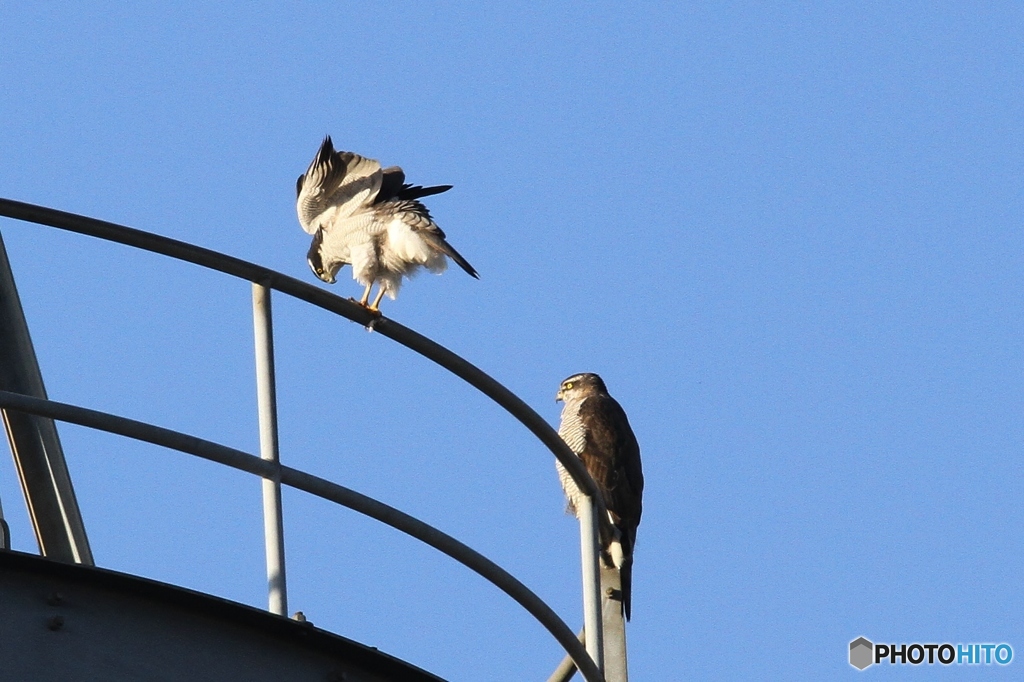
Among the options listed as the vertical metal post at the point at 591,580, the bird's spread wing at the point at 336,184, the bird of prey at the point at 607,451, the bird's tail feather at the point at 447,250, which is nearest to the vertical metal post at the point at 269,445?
the vertical metal post at the point at 591,580

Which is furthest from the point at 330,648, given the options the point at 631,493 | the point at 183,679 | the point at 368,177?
the point at 631,493

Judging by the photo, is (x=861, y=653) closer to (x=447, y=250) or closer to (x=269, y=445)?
(x=447, y=250)

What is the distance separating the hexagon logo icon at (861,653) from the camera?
34.6 ft

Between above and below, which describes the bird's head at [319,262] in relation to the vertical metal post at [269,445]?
above

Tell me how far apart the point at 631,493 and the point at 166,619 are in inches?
268

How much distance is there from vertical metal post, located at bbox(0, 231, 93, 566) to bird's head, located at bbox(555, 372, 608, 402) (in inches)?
236

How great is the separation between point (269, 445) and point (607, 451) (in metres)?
6.59

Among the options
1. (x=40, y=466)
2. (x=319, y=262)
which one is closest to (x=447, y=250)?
(x=319, y=262)

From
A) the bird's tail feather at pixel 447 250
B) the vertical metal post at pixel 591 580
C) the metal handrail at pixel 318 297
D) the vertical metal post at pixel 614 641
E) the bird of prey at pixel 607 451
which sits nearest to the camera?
the metal handrail at pixel 318 297

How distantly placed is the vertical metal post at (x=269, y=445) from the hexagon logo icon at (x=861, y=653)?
736cm

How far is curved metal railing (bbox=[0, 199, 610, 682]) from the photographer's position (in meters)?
3.57

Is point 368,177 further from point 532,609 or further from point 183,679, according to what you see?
point 183,679

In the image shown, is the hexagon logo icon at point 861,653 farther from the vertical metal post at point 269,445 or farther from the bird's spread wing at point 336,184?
the vertical metal post at point 269,445

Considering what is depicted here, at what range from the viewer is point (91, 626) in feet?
11.0
